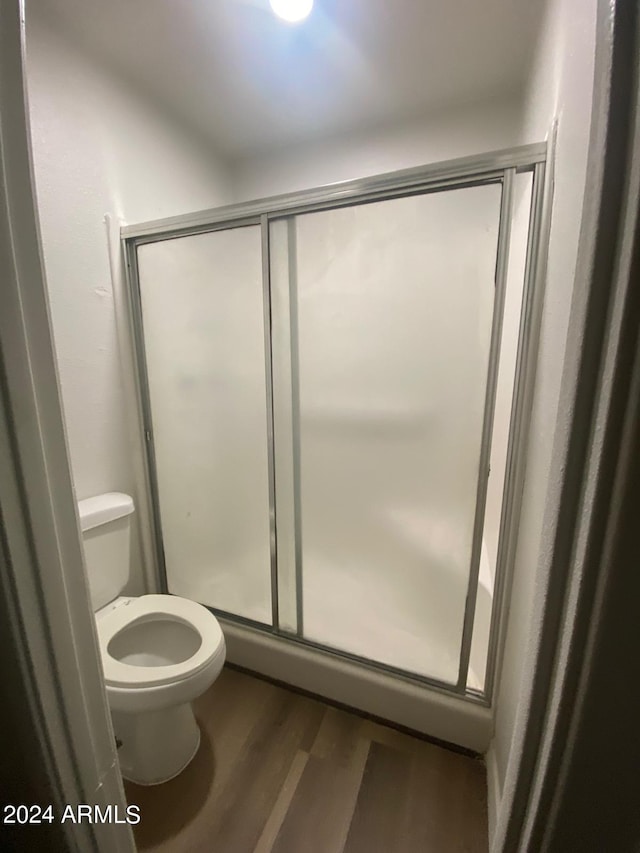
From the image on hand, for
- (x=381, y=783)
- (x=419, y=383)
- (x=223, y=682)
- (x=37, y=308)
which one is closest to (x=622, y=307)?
(x=37, y=308)

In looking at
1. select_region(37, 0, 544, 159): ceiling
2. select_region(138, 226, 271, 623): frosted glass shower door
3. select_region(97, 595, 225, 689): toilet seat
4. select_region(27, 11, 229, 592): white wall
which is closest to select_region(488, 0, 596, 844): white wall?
select_region(37, 0, 544, 159): ceiling

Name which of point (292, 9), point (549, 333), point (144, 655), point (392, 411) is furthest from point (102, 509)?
point (292, 9)

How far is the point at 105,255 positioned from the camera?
144 centimetres

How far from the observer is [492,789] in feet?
3.50

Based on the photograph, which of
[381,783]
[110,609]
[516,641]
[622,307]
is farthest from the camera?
[110,609]

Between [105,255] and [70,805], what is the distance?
5.22 ft

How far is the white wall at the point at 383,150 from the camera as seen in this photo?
1577 mm

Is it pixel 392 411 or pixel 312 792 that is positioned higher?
pixel 392 411

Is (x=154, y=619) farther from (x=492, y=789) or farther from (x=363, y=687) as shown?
(x=492, y=789)

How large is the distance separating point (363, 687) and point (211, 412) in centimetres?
121

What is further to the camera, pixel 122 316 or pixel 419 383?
pixel 122 316

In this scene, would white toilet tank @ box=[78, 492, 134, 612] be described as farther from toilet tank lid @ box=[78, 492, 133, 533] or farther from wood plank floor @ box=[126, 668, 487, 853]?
wood plank floor @ box=[126, 668, 487, 853]

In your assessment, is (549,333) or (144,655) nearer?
(549,333)

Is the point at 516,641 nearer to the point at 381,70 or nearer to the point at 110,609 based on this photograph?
the point at 110,609
